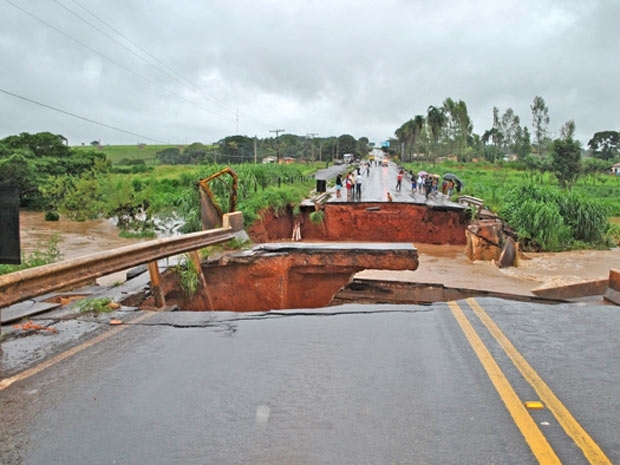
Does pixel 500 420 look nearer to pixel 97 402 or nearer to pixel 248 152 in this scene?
pixel 97 402

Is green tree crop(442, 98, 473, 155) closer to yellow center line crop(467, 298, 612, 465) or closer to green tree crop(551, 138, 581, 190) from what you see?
green tree crop(551, 138, 581, 190)

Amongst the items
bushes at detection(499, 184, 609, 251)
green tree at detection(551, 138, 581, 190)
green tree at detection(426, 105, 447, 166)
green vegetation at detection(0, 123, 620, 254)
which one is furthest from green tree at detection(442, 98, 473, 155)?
bushes at detection(499, 184, 609, 251)

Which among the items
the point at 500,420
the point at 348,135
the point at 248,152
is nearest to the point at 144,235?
the point at 500,420

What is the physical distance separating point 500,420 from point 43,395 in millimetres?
3032

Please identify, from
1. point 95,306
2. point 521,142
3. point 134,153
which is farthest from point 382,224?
point 134,153

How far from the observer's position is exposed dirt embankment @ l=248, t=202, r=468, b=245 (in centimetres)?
2531

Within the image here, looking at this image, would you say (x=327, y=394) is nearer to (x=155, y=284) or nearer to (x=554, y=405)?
(x=554, y=405)

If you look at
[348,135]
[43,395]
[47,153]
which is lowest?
[43,395]

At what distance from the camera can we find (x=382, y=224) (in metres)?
27.0

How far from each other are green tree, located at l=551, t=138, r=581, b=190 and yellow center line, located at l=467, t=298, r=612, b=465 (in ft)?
135

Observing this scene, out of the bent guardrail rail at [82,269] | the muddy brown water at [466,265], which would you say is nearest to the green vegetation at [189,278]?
the bent guardrail rail at [82,269]

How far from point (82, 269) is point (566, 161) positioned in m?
43.1

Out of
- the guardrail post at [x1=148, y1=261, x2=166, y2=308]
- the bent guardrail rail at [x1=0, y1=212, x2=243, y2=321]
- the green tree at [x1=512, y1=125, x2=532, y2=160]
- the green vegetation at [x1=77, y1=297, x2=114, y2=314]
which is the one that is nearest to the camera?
the bent guardrail rail at [x1=0, y1=212, x2=243, y2=321]

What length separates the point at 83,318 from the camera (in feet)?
18.2
